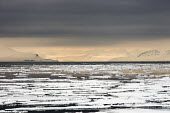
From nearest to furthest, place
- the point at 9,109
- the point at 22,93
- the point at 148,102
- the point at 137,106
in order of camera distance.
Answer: the point at 9,109
the point at 137,106
the point at 148,102
the point at 22,93

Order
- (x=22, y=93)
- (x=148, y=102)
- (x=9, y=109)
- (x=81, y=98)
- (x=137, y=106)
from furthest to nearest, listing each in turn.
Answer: (x=22, y=93)
(x=81, y=98)
(x=148, y=102)
(x=137, y=106)
(x=9, y=109)

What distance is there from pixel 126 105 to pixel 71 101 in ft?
13.6

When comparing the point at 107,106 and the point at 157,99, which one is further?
the point at 157,99

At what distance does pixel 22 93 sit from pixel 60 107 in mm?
8557

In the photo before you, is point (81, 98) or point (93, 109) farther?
point (81, 98)

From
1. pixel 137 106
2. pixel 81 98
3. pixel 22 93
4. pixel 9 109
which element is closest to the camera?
pixel 9 109

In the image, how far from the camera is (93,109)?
24969mm

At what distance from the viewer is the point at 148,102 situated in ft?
93.4

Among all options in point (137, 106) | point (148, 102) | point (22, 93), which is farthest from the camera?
point (22, 93)

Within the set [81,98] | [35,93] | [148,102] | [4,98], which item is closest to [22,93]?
[35,93]

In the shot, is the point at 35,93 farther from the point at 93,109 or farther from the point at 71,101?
the point at 93,109

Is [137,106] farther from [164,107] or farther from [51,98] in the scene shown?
[51,98]

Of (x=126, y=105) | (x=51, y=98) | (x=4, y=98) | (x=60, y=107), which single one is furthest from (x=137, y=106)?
(x=4, y=98)

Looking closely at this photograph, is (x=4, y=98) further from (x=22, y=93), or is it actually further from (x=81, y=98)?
(x=81, y=98)
